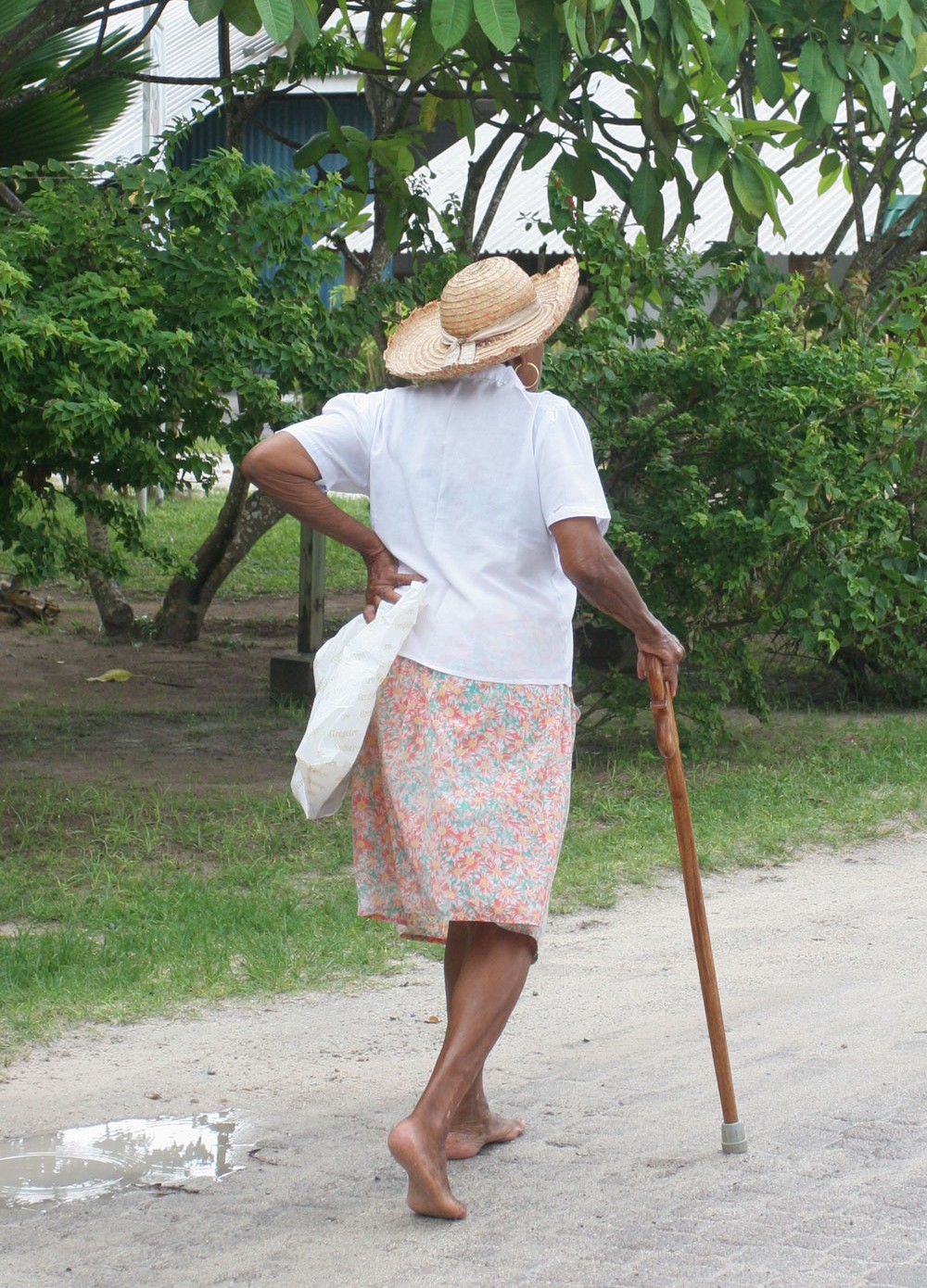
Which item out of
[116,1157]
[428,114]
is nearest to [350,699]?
[116,1157]

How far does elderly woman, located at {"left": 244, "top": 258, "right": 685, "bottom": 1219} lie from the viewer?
312 cm

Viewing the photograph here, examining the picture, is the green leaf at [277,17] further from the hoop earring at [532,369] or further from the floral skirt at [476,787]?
the floral skirt at [476,787]

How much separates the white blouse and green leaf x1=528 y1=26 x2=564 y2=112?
2882 mm

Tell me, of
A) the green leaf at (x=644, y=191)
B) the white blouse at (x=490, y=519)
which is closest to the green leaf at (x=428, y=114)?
the green leaf at (x=644, y=191)

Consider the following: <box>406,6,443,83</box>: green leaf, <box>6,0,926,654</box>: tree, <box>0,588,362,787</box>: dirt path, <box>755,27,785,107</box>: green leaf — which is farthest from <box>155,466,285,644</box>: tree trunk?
<box>755,27,785,107</box>: green leaf

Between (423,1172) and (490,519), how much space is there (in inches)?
50.9

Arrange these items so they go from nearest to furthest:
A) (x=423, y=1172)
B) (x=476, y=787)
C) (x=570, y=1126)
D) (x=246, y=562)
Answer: (x=423, y=1172) < (x=476, y=787) < (x=570, y=1126) < (x=246, y=562)

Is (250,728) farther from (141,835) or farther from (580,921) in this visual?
(580,921)

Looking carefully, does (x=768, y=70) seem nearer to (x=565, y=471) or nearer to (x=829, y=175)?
(x=829, y=175)

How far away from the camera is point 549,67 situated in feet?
18.9

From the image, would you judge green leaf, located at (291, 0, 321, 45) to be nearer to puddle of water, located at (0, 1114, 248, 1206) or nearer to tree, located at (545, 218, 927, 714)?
tree, located at (545, 218, 927, 714)

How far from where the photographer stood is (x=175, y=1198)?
3.23 metres

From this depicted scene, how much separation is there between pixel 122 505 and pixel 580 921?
2.54 meters

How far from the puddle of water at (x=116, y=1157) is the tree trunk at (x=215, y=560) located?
6141mm
